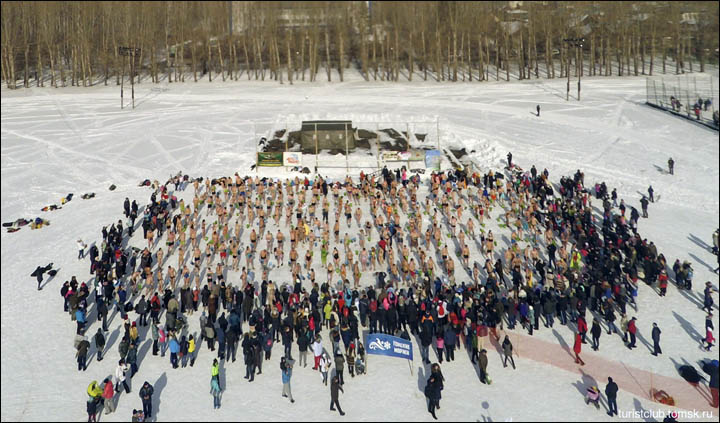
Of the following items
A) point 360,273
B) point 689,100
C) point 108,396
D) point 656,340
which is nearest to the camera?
point 108,396

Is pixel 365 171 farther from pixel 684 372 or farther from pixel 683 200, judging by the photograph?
pixel 684 372

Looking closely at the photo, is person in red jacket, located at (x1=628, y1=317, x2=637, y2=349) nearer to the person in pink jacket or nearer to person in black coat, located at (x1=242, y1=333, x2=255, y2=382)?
the person in pink jacket

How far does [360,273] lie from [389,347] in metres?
5.40

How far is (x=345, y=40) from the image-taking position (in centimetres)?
7844

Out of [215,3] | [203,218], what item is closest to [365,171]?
[203,218]

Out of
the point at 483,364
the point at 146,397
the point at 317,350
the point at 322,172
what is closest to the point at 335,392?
the point at 317,350

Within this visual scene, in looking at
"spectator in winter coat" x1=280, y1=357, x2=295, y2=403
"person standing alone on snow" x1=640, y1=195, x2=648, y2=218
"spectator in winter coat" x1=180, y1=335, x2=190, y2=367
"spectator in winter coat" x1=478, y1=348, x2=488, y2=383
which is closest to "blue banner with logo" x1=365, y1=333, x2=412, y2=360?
"spectator in winter coat" x1=478, y1=348, x2=488, y2=383

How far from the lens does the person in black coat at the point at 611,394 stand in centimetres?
1394

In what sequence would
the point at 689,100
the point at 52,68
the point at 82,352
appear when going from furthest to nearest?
1. the point at 52,68
2. the point at 689,100
3. the point at 82,352

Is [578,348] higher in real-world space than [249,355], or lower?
lower

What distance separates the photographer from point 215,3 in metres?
81.4

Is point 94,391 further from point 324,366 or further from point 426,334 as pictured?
point 426,334

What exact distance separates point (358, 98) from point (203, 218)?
33.6 meters

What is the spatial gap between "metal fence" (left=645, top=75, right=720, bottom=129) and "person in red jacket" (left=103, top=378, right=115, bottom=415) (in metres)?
44.3
